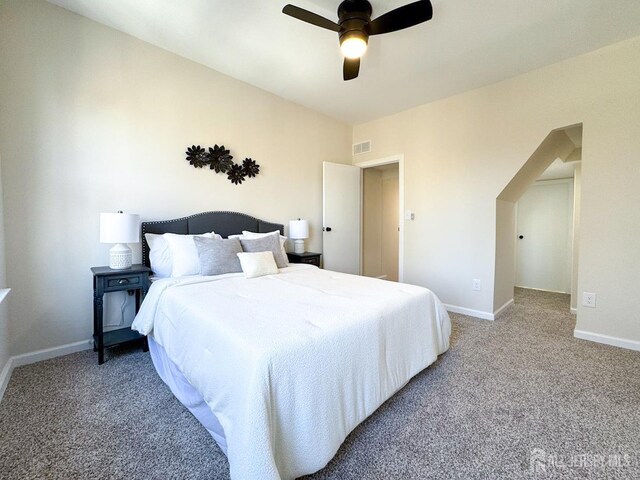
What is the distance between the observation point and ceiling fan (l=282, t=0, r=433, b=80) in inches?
69.7

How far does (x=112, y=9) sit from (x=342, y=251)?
11.6ft

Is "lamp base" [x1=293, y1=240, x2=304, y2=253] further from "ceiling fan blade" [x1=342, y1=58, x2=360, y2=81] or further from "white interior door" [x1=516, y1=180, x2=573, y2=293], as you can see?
"white interior door" [x1=516, y1=180, x2=573, y2=293]

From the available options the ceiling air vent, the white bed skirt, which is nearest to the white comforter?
the white bed skirt

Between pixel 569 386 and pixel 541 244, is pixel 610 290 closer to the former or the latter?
pixel 569 386

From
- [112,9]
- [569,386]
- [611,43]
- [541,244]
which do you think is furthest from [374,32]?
[541,244]

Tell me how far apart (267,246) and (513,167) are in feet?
9.08

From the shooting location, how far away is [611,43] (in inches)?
98.0

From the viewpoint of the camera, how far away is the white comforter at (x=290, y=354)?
3.44 ft

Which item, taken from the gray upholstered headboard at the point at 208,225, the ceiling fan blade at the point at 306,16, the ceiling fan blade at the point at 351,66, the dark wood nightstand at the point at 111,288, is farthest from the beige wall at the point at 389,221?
the dark wood nightstand at the point at 111,288

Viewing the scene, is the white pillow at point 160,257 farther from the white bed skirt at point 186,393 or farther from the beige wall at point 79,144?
the white bed skirt at point 186,393

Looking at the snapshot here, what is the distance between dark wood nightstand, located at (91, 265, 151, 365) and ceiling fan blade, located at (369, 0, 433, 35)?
8.25 feet

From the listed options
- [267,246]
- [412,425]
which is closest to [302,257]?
[267,246]

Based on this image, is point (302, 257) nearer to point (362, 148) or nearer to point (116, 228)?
point (116, 228)

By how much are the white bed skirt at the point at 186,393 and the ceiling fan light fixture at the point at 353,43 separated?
7.97ft
